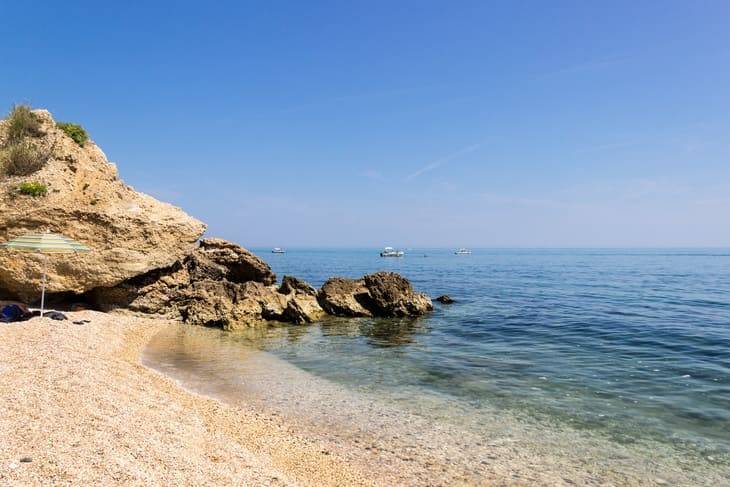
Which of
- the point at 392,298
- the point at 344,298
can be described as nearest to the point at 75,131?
the point at 344,298

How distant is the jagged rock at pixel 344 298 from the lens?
27792mm

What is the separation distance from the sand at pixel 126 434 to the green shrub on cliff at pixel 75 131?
52.6 feet

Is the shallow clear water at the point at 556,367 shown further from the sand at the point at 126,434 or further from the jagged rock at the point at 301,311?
the sand at the point at 126,434

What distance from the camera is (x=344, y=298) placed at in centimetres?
2822

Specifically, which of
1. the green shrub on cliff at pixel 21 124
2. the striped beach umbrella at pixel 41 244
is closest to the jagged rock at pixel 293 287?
the striped beach umbrella at pixel 41 244

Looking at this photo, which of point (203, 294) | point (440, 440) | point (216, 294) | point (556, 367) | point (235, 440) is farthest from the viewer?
point (216, 294)

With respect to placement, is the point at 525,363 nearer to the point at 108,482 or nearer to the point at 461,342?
the point at 461,342

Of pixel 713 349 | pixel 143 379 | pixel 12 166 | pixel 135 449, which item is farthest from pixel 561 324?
pixel 12 166

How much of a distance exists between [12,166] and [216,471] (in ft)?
70.3

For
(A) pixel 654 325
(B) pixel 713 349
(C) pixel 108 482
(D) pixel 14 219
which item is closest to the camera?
(C) pixel 108 482

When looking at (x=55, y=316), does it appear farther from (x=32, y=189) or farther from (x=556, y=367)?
(x=556, y=367)

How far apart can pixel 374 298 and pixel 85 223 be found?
15.9 meters

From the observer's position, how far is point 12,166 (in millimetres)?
21156

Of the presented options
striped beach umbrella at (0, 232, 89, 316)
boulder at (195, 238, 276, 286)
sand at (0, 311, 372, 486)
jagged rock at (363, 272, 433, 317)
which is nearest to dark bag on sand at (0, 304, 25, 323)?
striped beach umbrella at (0, 232, 89, 316)
